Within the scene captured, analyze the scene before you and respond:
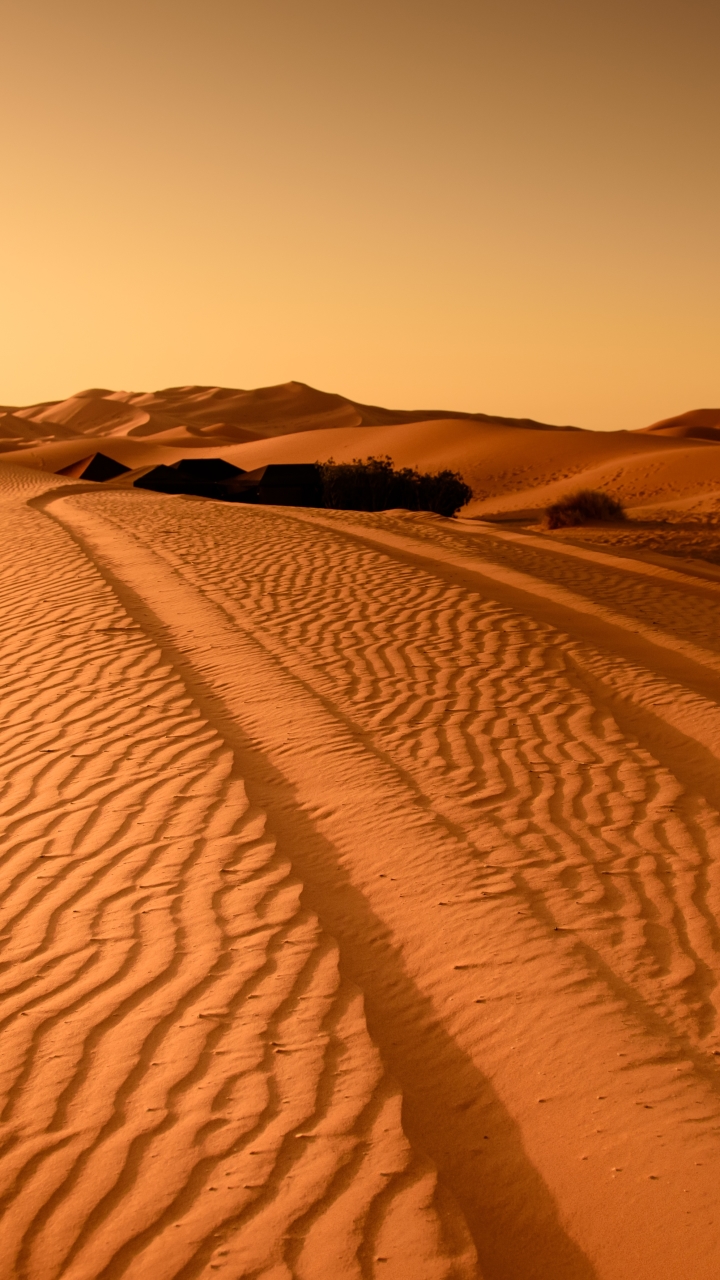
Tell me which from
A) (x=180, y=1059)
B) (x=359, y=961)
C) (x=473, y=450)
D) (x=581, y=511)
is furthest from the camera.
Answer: (x=473, y=450)

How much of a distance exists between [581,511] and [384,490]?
5987 mm

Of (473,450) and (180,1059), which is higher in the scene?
(473,450)

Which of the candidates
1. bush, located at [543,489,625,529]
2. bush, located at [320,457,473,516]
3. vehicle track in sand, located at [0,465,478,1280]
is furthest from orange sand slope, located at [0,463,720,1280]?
bush, located at [320,457,473,516]

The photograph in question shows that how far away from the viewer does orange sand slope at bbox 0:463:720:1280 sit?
2.91 m

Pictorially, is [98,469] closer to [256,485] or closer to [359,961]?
[256,485]

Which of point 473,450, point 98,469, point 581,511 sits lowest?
point 581,511

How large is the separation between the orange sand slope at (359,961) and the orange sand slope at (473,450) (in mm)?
27130

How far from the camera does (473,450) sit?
57375 mm

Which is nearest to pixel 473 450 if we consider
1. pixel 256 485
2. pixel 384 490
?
pixel 384 490

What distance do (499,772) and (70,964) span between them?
286 centimetres

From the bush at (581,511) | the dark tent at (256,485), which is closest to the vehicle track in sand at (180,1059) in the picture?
the bush at (581,511)

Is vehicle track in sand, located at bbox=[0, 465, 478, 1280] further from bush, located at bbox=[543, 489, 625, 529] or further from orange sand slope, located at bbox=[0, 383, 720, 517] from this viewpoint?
orange sand slope, located at bbox=[0, 383, 720, 517]

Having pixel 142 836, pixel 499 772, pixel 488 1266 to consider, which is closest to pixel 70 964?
pixel 142 836

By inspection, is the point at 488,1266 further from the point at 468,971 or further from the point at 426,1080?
the point at 468,971
